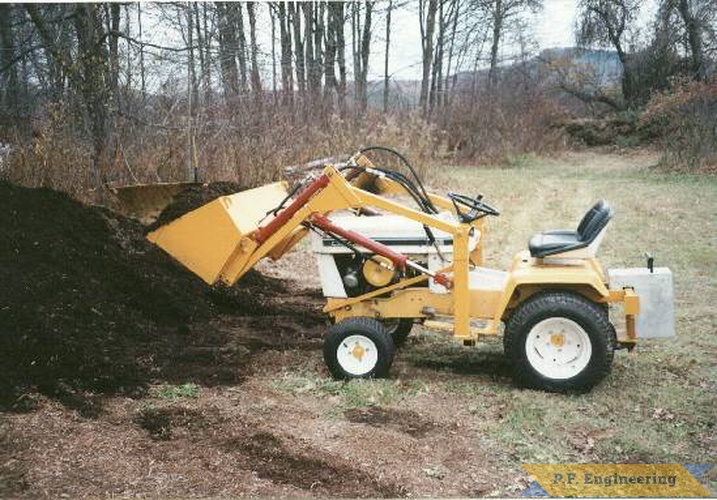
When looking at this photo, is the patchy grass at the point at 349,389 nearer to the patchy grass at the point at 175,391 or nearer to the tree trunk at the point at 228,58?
the patchy grass at the point at 175,391

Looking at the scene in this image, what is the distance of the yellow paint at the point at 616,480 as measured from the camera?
3.58 m

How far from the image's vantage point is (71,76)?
25.6ft

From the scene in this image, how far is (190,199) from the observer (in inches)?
271

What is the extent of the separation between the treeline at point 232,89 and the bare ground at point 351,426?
3.31 metres

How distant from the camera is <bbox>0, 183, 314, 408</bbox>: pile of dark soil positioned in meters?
4.57

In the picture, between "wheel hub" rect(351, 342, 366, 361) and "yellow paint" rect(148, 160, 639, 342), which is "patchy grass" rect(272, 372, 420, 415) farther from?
"yellow paint" rect(148, 160, 639, 342)

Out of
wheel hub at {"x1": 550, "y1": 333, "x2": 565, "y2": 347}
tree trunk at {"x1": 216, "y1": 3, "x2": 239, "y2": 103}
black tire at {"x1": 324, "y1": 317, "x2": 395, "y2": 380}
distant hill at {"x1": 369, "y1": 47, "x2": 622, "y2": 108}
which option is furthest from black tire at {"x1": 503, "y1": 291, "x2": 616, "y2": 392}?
distant hill at {"x1": 369, "y1": 47, "x2": 622, "y2": 108}

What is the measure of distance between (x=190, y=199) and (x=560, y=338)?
12.1 ft

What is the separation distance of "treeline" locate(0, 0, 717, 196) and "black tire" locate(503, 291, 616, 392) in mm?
5087

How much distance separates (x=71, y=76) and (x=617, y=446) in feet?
21.2

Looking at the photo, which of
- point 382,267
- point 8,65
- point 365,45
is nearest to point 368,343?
point 382,267

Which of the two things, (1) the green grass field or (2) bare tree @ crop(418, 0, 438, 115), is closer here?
(1) the green grass field

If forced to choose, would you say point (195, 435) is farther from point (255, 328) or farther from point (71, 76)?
point (71, 76)

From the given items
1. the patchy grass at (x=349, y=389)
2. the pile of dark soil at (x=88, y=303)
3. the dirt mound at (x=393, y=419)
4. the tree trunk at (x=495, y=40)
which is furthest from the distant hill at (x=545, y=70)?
the dirt mound at (x=393, y=419)
